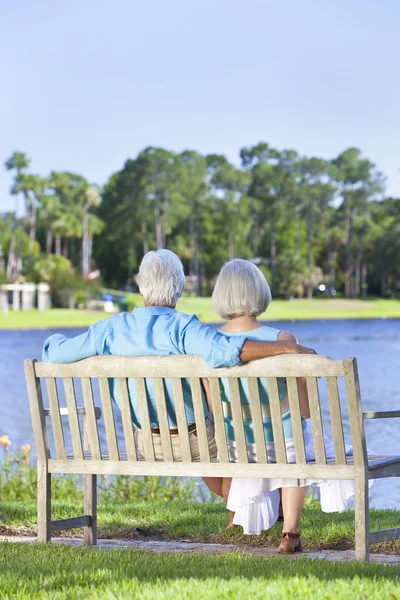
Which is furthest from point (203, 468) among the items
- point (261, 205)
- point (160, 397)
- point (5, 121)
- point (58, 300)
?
point (5, 121)

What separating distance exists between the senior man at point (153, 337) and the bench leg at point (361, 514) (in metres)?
0.64

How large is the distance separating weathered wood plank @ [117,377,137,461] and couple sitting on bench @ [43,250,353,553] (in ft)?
0.19

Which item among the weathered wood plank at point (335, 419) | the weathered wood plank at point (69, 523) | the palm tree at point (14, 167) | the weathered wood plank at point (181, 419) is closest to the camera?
the weathered wood plank at point (335, 419)

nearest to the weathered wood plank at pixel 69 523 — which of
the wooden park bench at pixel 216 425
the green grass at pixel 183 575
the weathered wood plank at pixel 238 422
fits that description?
the wooden park bench at pixel 216 425

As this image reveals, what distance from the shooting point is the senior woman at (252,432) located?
4.17m

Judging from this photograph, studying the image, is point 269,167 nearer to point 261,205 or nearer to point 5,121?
Answer: point 261,205

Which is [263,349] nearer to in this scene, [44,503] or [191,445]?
[191,445]

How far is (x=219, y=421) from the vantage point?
4.05 meters

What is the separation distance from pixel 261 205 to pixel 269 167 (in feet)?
13.3

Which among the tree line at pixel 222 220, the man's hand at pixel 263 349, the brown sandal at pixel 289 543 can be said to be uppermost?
the tree line at pixel 222 220

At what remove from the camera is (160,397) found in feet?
13.6

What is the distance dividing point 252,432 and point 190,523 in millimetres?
1338

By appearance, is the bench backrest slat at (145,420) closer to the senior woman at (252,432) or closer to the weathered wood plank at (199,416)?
the weathered wood plank at (199,416)

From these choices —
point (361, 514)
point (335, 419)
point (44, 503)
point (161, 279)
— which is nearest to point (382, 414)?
point (335, 419)
